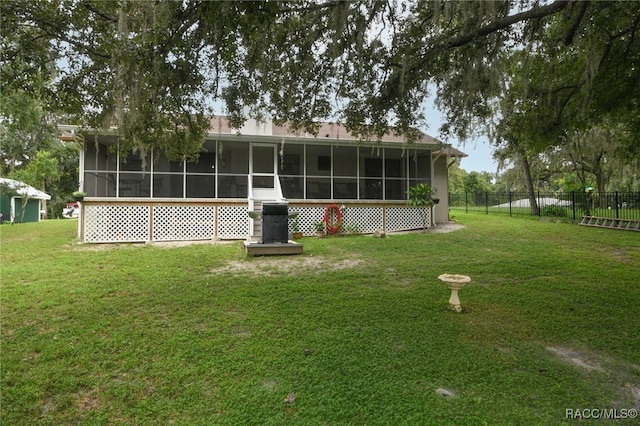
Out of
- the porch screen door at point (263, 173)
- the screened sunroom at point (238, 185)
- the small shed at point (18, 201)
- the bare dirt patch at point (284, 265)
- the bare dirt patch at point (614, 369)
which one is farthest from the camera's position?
the small shed at point (18, 201)

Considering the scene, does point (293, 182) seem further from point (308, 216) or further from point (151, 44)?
point (151, 44)

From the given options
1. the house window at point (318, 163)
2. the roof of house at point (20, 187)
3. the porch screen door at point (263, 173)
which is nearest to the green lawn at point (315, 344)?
the porch screen door at point (263, 173)

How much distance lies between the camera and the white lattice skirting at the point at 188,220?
32.4ft

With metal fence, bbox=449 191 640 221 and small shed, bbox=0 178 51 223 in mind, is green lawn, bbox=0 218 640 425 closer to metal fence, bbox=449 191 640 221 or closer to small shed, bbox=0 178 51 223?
metal fence, bbox=449 191 640 221

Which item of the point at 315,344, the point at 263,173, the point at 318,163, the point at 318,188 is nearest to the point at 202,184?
the point at 263,173

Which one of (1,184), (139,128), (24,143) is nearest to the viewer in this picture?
(139,128)

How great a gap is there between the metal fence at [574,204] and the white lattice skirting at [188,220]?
8624mm

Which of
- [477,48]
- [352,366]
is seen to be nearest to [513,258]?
[477,48]

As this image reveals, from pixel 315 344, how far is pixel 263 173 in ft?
32.3

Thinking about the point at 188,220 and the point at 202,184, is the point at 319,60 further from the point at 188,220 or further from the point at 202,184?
the point at 202,184

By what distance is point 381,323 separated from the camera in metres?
3.90

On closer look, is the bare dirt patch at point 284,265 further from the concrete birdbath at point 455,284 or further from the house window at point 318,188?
the house window at point 318,188

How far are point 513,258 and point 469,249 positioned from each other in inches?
49.2

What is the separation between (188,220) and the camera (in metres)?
10.5
